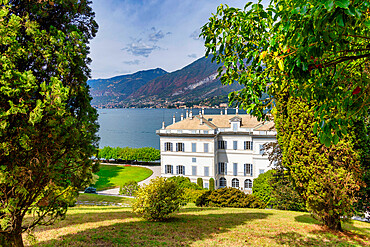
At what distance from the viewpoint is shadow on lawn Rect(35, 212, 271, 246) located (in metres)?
6.85

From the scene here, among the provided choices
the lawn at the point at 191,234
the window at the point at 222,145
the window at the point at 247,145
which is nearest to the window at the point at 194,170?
the window at the point at 222,145

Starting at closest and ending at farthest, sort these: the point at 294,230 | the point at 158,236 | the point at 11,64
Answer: the point at 11,64 < the point at 158,236 < the point at 294,230

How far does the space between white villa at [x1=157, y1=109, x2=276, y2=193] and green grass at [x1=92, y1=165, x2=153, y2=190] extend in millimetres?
9826

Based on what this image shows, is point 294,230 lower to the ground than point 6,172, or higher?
lower

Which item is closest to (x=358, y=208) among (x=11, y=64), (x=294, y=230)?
(x=294, y=230)

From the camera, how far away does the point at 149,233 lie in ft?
26.3

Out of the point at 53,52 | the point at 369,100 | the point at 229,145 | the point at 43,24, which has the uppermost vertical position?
the point at 43,24

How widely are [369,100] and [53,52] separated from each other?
228 inches

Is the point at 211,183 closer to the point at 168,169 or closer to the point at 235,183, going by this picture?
the point at 235,183

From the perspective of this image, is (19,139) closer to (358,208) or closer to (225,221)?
(225,221)

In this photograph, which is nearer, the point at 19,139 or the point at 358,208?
the point at 19,139

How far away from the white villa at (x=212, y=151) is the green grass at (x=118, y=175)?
983 cm

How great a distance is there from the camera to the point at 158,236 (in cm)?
770

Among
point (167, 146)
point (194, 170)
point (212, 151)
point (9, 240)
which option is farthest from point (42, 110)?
point (167, 146)
